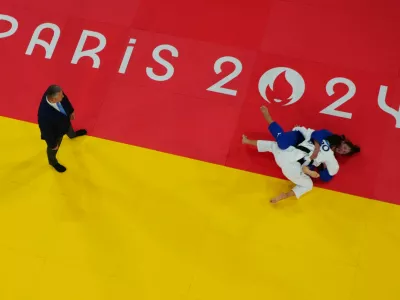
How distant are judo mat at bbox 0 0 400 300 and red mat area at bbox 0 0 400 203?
0.02m

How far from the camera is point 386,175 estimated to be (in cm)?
609

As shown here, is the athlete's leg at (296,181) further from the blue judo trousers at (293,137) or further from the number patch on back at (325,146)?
the number patch on back at (325,146)

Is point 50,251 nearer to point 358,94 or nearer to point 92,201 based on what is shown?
point 92,201

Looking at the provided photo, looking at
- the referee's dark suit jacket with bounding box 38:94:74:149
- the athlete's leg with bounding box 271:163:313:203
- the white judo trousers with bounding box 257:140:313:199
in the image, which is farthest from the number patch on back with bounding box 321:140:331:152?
the referee's dark suit jacket with bounding box 38:94:74:149

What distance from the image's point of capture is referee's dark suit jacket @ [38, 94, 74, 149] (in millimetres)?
5293

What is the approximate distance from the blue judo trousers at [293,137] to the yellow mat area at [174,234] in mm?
273

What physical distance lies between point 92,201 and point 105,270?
84 cm

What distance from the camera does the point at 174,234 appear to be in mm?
5879

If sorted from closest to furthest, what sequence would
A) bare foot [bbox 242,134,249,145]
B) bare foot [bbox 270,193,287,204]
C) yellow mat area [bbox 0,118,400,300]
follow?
yellow mat area [bbox 0,118,400,300]
bare foot [bbox 270,193,287,204]
bare foot [bbox 242,134,249,145]

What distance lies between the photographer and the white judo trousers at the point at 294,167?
18.8ft

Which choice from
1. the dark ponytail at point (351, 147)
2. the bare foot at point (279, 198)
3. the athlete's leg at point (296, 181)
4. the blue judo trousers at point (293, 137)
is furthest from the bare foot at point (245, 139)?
the dark ponytail at point (351, 147)

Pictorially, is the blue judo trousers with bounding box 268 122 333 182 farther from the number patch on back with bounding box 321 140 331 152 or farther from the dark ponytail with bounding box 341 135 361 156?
the dark ponytail with bounding box 341 135 361 156

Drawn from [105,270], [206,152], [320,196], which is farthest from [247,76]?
[105,270]

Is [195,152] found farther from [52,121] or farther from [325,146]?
[52,121]
